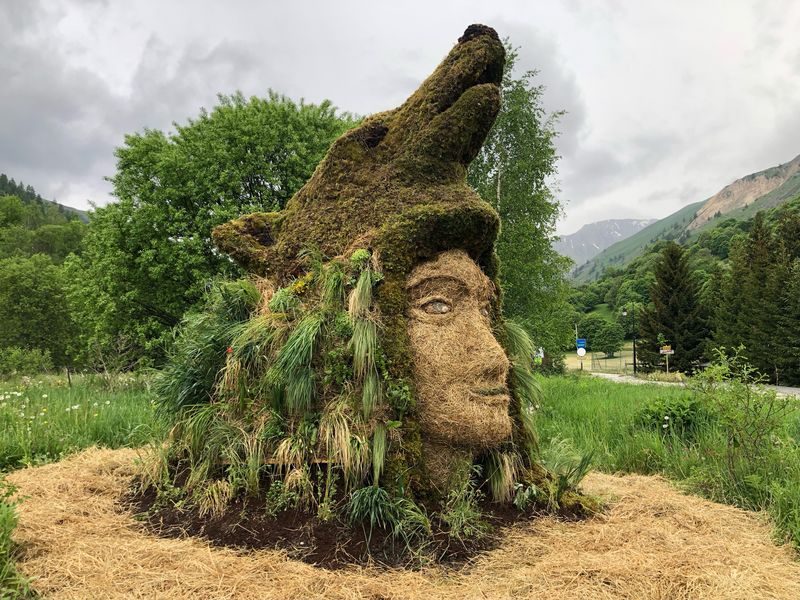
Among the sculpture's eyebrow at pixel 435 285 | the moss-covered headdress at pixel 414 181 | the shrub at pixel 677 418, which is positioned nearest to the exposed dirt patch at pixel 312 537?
the sculpture's eyebrow at pixel 435 285

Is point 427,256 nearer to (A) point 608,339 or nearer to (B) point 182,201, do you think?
(B) point 182,201

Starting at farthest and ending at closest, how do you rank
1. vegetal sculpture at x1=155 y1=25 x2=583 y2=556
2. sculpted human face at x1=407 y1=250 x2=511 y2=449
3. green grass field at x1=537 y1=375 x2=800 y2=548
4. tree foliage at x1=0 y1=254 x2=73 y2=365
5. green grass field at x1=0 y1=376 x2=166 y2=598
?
tree foliage at x1=0 y1=254 x2=73 y2=365
green grass field at x1=0 y1=376 x2=166 y2=598
green grass field at x1=537 y1=375 x2=800 y2=548
sculpted human face at x1=407 y1=250 x2=511 y2=449
vegetal sculpture at x1=155 y1=25 x2=583 y2=556

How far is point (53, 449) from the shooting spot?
251 inches

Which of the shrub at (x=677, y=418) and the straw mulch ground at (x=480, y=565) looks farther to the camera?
the shrub at (x=677, y=418)

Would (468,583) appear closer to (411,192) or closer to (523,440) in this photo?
(523,440)

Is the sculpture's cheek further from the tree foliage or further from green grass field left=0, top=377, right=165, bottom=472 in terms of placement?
the tree foliage

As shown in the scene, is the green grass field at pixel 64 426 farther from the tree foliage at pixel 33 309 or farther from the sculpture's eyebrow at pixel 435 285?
the tree foliage at pixel 33 309

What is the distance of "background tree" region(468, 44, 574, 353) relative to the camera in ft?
50.7

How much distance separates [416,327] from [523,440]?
1.55 m

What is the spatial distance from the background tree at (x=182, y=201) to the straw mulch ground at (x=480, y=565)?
33.7ft

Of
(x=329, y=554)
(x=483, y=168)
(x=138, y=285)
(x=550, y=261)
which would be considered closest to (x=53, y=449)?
(x=329, y=554)

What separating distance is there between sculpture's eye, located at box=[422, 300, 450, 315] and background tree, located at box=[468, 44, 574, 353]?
11142mm

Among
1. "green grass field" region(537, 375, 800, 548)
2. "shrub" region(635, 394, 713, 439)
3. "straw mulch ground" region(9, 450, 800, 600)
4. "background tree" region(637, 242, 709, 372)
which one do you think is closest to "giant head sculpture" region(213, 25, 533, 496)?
"straw mulch ground" region(9, 450, 800, 600)

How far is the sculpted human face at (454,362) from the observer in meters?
4.08
